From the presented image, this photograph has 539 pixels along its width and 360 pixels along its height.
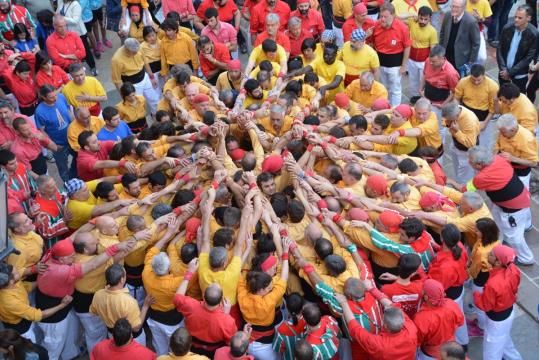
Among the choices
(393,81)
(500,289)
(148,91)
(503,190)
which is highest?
(500,289)

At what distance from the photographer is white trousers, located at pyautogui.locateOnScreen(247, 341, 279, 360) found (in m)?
6.70

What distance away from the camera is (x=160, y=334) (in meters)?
7.23

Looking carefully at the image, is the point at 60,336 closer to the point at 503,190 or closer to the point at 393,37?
the point at 503,190

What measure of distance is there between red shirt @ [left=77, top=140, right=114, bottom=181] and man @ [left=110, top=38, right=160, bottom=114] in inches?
78.2

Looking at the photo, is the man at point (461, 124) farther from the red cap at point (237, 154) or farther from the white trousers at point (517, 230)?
the red cap at point (237, 154)

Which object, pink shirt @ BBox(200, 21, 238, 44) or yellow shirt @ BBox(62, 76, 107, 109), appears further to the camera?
pink shirt @ BBox(200, 21, 238, 44)

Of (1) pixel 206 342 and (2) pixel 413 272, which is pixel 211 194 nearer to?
(1) pixel 206 342

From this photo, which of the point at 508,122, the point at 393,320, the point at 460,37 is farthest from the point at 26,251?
the point at 460,37

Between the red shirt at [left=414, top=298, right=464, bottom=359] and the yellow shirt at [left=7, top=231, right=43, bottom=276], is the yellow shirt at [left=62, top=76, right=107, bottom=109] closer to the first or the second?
the yellow shirt at [left=7, top=231, right=43, bottom=276]

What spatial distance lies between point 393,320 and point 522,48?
6.30 m

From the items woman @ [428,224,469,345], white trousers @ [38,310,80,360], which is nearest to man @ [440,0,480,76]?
woman @ [428,224,469,345]

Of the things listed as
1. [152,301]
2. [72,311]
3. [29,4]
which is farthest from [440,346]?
[29,4]

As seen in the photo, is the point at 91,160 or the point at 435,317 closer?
the point at 435,317

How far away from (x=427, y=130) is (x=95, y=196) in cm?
430
